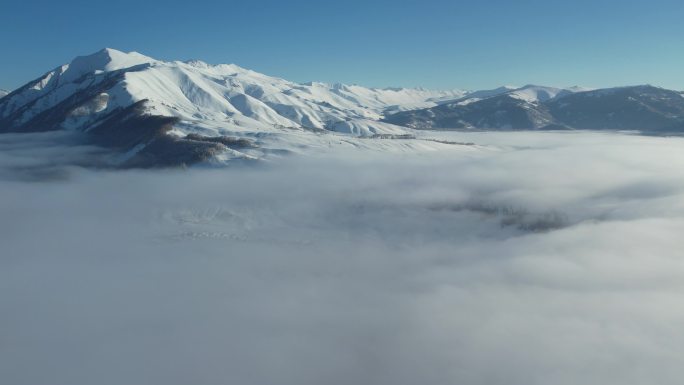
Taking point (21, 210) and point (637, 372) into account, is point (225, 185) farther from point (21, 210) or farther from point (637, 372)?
point (637, 372)

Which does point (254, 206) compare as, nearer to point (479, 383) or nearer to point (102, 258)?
point (102, 258)

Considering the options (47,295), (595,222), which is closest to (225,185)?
(47,295)

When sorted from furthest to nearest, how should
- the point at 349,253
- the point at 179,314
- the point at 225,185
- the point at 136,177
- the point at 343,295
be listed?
the point at 136,177, the point at 225,185, the point at 349,253, the point at 343,295, the point at 179,314

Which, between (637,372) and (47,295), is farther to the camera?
(47,295)

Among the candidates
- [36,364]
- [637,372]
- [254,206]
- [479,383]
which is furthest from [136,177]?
[637,372]

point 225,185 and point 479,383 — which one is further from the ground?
point 225,185

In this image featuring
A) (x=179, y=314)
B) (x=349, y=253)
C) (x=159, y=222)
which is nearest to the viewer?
(x=179, y=314)
